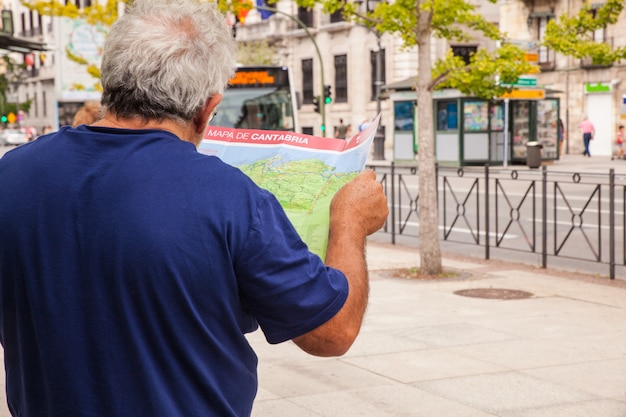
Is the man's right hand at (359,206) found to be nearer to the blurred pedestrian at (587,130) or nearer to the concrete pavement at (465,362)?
the concrete pavement at (465,362)

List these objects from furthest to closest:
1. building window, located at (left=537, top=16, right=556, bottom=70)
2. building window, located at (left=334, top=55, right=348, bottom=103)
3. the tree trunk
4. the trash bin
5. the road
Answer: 1. building window, located at (left=334, top=55, right=348, bottom=103)
2. building window, located at (left=537, top=16, right=556, bottom=70)
3. the trash bin
4. the road
5. the tree trunk

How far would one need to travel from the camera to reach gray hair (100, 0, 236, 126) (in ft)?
6.95

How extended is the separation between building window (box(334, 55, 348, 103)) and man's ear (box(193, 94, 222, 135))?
2037 inches

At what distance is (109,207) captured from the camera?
6.60 feet

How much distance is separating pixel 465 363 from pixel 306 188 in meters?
4.08

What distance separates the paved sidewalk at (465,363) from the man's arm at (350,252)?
9.98 ft

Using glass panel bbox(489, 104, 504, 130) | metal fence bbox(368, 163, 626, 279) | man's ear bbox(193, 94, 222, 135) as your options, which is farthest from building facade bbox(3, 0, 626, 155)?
man's ear bbox(193, 94, 222, 135)

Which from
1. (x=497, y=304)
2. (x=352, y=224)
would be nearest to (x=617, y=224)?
(x=497, y=304)

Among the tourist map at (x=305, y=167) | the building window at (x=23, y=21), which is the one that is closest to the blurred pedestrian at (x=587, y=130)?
the tourist map at (x=305, y=167)

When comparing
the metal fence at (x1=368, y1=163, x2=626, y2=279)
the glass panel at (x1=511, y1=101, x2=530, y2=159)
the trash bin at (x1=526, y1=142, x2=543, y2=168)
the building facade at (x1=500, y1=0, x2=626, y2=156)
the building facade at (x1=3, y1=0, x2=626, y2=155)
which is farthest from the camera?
the building facade at (x1=3, y1=0, x2=626, y2=155)

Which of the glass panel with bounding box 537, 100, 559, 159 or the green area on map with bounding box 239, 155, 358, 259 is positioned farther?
the glass panel with bounding box 537, 100, 559, 159

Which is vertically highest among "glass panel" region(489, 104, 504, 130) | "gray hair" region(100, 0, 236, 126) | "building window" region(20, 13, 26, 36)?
"building window" region(20, 13, 26, 36)

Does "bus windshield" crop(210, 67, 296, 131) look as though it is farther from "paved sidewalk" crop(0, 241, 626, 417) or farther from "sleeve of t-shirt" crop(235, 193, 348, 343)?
"sleeve of t-shirt" crop(235, 193, 348, 343)

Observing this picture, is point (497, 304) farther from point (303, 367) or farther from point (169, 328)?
point (169, 328)
